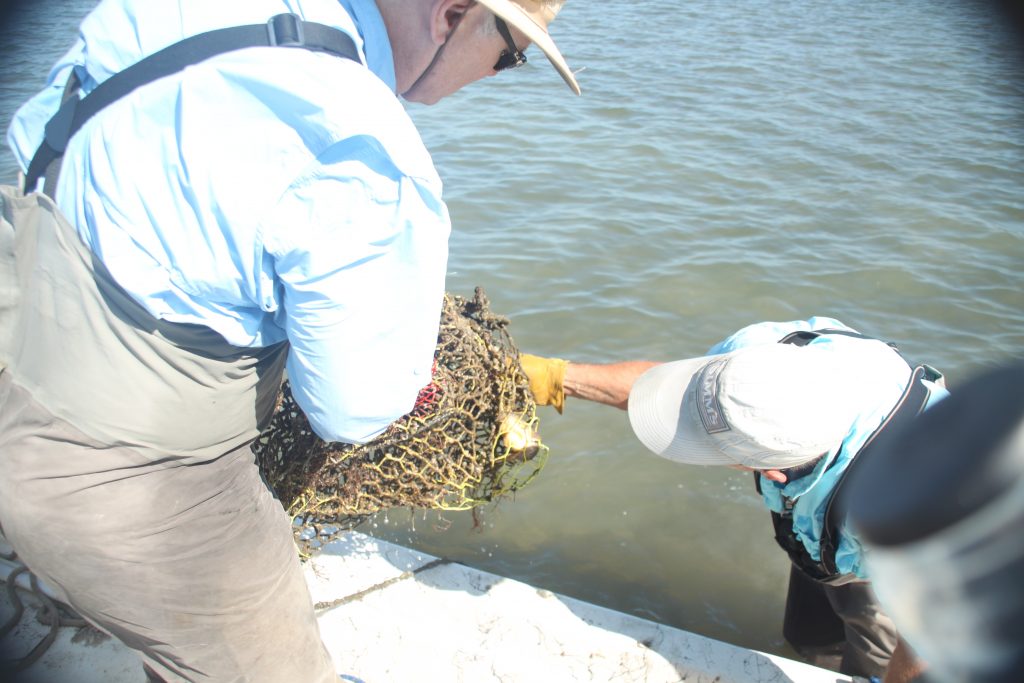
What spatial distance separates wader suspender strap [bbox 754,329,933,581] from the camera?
2.48 m

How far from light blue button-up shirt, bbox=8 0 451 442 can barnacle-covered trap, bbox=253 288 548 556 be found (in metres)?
0.97

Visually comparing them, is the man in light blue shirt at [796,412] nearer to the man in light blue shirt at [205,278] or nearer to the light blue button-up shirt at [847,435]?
the light blue button-up shirt at [847,435]

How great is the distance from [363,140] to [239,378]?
67 centimetres

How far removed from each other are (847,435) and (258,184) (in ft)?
6.30

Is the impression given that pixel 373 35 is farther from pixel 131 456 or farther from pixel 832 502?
pixel 832 502

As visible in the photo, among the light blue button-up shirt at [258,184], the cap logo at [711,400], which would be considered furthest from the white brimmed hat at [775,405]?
the light blue button-up shirt at [258,184]

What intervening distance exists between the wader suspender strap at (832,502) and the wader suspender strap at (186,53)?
1.72 m

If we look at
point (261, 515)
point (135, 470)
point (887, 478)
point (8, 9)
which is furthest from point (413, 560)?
point (8, 9)

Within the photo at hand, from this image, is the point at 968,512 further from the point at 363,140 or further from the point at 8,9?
the point at 8,9

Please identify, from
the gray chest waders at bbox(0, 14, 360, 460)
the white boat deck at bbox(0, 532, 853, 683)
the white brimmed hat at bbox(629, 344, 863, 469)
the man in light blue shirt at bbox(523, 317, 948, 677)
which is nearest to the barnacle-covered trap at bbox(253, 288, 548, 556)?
the man in light blue shirt at bbox(523, 317, 948, 677)

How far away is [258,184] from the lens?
1431mm

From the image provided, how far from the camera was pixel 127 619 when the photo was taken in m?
1.90

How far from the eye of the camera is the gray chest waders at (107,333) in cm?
148

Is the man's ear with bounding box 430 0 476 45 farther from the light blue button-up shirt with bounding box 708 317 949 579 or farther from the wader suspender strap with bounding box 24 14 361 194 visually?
the light blue button-up shirt with bounding box 708 317 949 579
